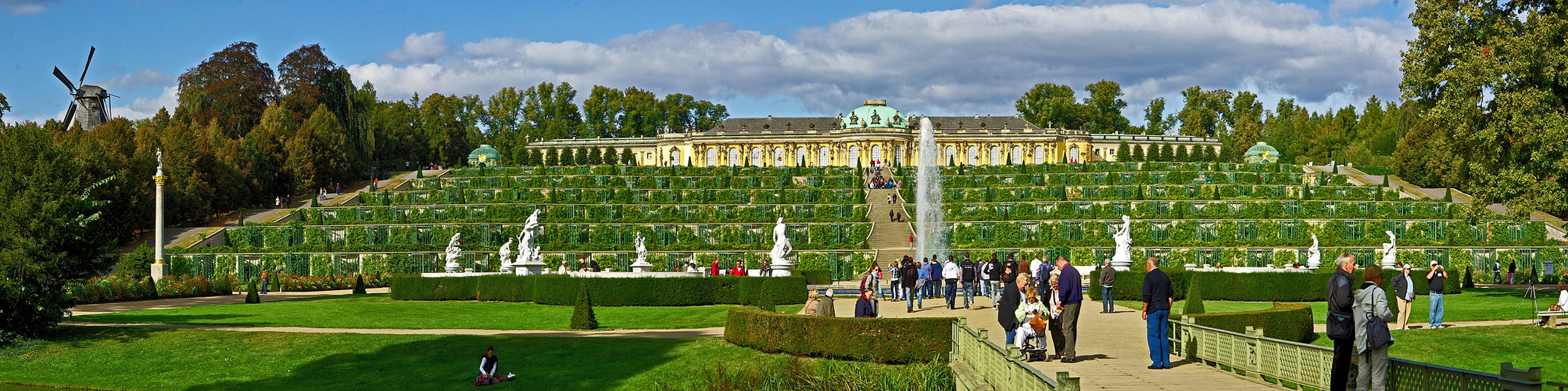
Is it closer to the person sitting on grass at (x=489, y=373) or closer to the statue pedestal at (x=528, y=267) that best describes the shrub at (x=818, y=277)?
the statue pedestal at (x=528, y=267)

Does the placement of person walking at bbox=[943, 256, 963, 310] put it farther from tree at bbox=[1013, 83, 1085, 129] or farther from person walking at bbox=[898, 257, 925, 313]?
tree at bbox=[1013, 83, 1085, 129]

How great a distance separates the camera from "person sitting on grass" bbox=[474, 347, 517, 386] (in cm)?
2006

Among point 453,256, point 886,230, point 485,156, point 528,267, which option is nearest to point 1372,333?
point 528,267

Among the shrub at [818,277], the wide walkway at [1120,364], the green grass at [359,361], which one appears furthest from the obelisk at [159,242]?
the wide walkway at [1120,364]

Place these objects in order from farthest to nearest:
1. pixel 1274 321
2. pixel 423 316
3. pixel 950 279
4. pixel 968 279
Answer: pixel 423 316 → pixel 968 279 → pixel 950 279 → pixel 1274 321

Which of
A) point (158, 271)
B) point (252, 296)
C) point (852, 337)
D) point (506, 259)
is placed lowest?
point (252, 296)

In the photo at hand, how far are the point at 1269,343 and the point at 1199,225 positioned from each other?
43.7 metres

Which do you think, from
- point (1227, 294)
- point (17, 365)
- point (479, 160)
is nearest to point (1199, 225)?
point (1227, 294)

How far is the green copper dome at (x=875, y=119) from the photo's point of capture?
4968 inches

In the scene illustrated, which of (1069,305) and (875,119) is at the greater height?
(875,119)

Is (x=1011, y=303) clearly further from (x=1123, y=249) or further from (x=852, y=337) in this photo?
(x=1123, y=249)

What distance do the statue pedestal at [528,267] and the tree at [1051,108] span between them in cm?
9792

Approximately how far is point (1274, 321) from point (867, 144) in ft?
344

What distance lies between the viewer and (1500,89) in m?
30.7
